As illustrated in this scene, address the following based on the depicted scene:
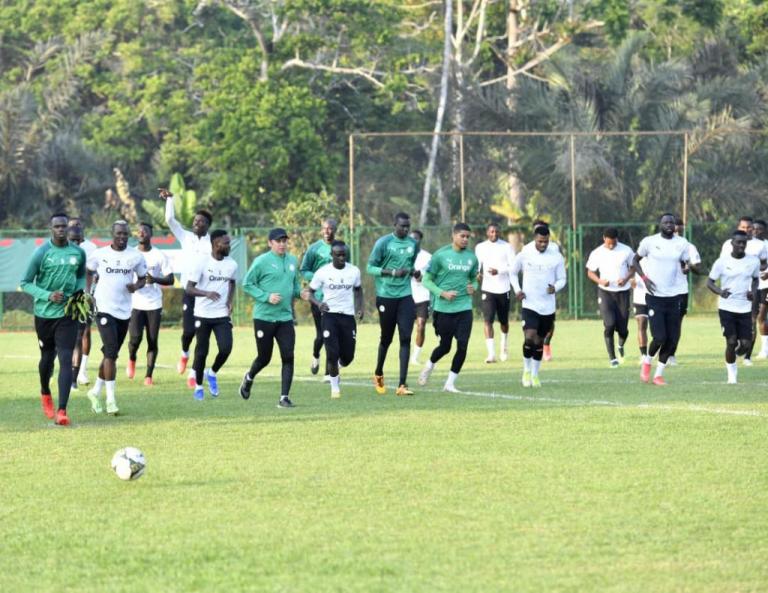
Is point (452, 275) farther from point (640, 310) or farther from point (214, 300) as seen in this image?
point (640, 310)

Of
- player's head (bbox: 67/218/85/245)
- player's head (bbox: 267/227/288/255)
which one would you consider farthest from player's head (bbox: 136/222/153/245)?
player's head (bbox: 267/227/288/255)

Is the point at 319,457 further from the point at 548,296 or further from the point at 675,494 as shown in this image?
the point at 548,296

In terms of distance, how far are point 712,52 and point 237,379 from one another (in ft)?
102

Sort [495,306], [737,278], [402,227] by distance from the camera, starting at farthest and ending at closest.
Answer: [495,306] < [737,278] < [402,227]

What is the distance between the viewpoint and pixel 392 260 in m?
19.0

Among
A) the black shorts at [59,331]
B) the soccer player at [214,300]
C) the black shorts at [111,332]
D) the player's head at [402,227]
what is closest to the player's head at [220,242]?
the soccer player at [214,300]

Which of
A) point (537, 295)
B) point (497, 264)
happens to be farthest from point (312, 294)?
point (497, 264)

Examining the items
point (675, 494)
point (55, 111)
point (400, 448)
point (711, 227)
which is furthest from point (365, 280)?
point (675, 494)

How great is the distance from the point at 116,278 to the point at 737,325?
26.0 feet

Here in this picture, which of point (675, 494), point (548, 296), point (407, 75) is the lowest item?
point (675, 494)

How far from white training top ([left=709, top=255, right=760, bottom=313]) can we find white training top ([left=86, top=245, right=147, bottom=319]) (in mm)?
7418

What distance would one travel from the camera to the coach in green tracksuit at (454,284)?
62.0ft

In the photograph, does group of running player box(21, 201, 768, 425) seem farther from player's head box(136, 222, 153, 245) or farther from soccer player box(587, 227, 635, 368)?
soccer player box(587, 227, 635, 368)

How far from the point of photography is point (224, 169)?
157 feet
